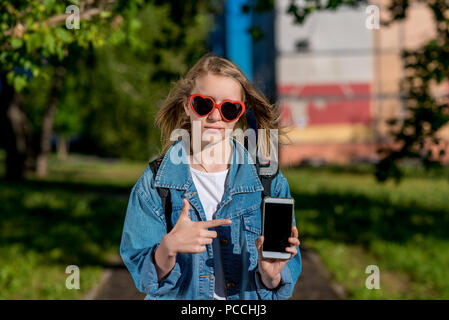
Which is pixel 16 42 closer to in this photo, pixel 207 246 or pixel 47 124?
pixel 207 246

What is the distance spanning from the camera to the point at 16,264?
6438 mm

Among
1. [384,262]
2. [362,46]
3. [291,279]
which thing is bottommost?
[384,262]

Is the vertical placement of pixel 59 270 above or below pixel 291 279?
below

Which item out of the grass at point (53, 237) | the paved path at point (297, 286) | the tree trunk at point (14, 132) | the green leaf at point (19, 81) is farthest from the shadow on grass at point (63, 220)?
the green leaf at point (19, 81)

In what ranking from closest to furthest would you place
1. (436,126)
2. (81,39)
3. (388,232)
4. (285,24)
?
(81,39), (436,126), (388,232), (285,24)

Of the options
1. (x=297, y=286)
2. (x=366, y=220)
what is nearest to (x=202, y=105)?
(x=297, y=286)

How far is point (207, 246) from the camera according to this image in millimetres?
2191

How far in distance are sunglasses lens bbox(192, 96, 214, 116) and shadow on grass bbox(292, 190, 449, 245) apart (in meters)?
6.28

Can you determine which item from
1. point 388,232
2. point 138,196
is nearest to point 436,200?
point 388,232

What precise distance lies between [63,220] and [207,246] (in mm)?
8223

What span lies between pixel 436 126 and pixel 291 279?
4.21 metres

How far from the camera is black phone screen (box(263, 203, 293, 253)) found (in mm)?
1994

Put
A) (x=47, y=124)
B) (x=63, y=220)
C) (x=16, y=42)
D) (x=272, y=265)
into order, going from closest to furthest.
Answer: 1. (x=272, y=265)
2. (x=16, y=42)
3. (x=63, y=220)
4. (x=47, y=124)

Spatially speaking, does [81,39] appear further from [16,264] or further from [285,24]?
[285,24]
